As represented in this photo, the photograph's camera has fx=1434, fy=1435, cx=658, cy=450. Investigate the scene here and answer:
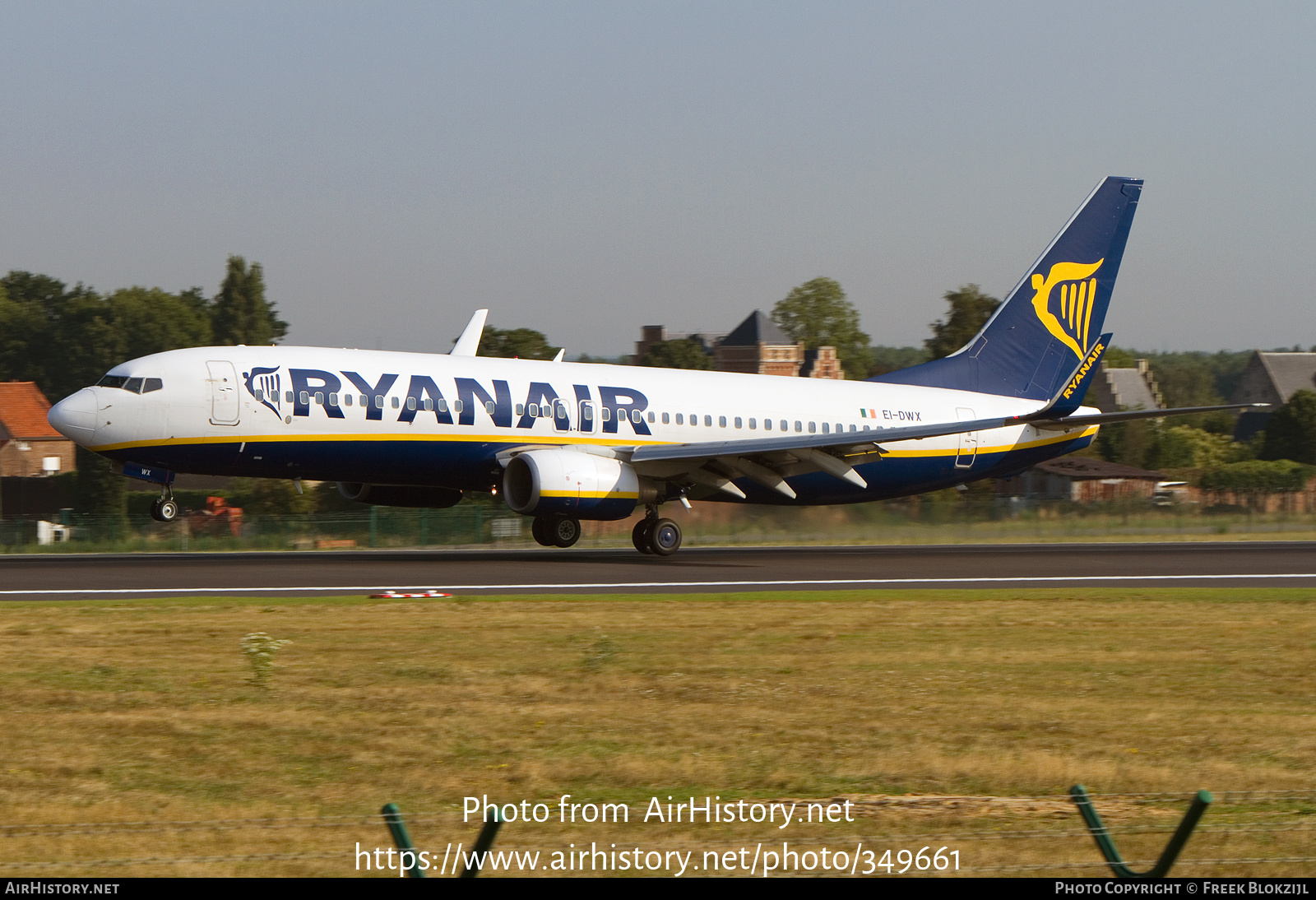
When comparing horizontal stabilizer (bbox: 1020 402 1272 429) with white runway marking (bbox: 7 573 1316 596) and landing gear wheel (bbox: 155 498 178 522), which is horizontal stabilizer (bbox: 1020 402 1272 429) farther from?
landing gear wheel (bbox: 155 498 178 522)

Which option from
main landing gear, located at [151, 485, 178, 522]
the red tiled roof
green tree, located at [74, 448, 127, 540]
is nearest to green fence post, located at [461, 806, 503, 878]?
main landing gear, located at [151, 485, 178, 522]

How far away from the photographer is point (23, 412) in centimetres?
9006

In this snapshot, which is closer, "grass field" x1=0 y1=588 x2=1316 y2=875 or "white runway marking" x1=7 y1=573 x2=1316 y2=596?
"grass field" x1=0 y1=588 x2=1316 y2=875

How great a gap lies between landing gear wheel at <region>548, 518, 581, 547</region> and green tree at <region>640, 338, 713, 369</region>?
285 feet

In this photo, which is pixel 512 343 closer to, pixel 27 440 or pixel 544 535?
pixel 27 440

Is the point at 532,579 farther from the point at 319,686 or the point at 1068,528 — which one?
the point at 1068,528

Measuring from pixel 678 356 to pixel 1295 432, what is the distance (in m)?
50.0

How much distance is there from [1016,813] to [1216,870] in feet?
7.36

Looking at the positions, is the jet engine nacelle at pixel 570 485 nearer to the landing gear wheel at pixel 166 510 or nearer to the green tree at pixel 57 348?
the landing gear wheel at pixel 166 510

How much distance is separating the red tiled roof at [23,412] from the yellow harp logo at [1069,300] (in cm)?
6489

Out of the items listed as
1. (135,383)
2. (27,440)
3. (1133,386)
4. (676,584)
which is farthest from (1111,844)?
(1133,386)

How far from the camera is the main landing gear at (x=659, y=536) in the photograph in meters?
32.3

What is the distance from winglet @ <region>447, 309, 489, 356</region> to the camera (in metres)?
35.0

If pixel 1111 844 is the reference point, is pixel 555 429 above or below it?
above
